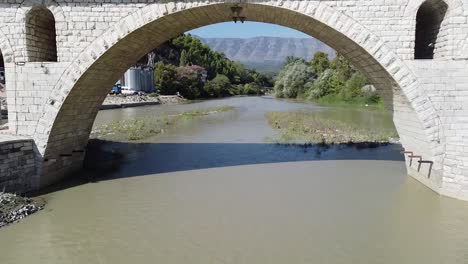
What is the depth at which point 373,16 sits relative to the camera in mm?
8000

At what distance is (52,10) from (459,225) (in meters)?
9.14

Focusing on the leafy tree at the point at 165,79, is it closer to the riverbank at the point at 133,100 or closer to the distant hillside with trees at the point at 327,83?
the riverbank at the point at 133,100

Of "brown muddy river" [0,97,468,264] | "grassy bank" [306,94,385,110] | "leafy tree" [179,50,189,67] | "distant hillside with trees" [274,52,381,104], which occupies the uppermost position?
"leafy tree" [179,50,189,67]

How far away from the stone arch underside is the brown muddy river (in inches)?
43.8

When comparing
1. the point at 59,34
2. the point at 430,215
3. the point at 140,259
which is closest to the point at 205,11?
the point at 59,34

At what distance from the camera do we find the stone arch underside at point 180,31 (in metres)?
8.00

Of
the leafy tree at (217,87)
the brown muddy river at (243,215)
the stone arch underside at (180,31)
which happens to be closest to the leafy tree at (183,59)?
the leafy tree at (217,87)

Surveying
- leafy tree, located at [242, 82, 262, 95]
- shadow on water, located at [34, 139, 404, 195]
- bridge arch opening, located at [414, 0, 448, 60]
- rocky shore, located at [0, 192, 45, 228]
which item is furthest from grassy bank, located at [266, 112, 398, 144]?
leafy tree, located at [242, 82, 262, 95]

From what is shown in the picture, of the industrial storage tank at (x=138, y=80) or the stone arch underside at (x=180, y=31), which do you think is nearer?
the stone arch underside at (x=180, y=31)

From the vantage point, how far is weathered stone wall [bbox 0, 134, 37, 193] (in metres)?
8.08

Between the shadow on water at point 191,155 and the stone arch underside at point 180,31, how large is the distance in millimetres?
1067

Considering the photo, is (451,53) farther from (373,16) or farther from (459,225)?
(459,225)

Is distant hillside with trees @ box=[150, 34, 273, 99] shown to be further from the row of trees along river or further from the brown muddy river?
the brown muddy river

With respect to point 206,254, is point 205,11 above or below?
above
